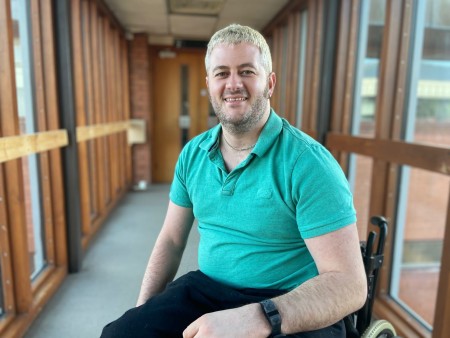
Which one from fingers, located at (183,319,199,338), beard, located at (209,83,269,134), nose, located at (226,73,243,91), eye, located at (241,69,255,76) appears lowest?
fingers, located at (183,319,199,338)

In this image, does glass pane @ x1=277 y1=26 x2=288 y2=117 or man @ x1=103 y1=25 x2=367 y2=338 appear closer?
man @ x1=103 y1=25 x2=367 y2=338

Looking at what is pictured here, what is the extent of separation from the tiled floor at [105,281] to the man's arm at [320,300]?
442 mm

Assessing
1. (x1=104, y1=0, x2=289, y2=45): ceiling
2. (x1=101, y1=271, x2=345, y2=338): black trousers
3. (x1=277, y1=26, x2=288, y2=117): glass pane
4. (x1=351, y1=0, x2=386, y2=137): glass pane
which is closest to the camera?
(x1=101, y1=271, x2=345, y2=338): black trousers

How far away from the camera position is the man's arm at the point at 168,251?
1357mm

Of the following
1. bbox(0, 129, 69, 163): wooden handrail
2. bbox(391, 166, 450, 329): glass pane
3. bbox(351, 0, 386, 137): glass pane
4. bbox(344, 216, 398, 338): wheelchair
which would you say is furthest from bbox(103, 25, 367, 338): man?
bbox(351, 0, 386, 137): glass pane

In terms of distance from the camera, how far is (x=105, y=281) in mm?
2738

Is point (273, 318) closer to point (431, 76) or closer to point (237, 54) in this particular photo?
point (237, 54)

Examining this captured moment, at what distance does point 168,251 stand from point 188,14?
4063 millimetres

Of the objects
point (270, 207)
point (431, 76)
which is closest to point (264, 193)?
point (270, 207)

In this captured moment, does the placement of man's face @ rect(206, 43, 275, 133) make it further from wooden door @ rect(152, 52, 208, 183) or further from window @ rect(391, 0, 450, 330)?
wooden door @ rect(152, 52, 208, 183)

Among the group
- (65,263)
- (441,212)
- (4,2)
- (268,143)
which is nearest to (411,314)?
(268,143)

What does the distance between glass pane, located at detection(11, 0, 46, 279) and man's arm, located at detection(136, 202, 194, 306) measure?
4.92 feet

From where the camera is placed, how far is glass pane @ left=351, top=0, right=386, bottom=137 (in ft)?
9.29

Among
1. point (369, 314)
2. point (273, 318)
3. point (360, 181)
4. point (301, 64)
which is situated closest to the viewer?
point (273, 318)
